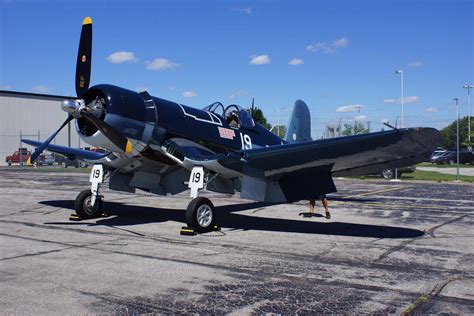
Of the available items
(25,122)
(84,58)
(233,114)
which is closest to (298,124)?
(233,114)

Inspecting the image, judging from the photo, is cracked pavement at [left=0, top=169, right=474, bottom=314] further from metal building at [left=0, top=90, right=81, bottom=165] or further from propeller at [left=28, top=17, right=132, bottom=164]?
metal building at [left=0, top=90, right=81, bottom=165]

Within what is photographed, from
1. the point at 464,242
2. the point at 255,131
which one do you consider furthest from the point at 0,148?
the point at 464,242

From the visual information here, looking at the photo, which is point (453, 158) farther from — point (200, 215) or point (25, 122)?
point (200, 215)

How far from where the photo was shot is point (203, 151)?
962 centimetres

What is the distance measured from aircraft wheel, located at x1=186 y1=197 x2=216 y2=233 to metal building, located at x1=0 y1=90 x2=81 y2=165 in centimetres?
5144

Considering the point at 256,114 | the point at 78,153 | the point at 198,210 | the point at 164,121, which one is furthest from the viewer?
the point at 256,114

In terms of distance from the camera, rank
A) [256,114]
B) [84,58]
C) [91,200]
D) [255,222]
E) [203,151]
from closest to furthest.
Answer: [84,58], [203,151], [91,200], [255,222], [256,114]

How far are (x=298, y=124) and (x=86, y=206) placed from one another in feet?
23.6

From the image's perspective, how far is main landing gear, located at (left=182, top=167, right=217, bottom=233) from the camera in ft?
28.4

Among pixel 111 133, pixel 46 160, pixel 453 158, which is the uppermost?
pixel 453 158

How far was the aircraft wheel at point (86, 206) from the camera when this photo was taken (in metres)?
10.5

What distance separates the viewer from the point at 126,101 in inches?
342

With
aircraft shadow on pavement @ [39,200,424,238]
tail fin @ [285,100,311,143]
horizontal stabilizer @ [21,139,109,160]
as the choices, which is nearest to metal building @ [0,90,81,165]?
horizontal stabilizer @ [21,139,109,160]

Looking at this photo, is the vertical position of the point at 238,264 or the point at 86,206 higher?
the point at 86,206
